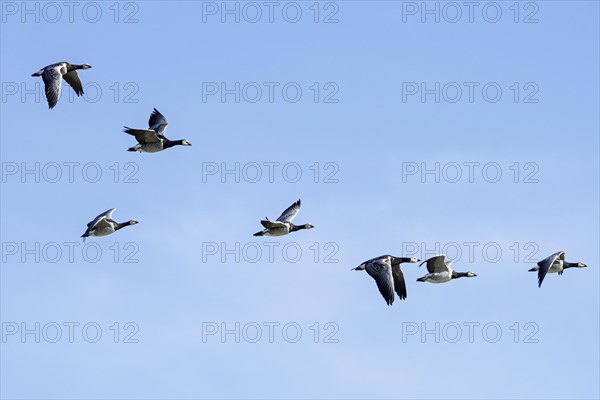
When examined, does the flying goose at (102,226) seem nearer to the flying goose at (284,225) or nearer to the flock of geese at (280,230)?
the flock of geese at (280,230)

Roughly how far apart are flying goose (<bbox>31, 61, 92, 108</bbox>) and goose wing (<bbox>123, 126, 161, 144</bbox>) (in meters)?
3.00

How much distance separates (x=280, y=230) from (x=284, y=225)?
31 centimetres

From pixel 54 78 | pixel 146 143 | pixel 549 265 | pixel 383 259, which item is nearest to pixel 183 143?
pixel 146 143

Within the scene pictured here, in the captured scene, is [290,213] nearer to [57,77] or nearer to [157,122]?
[157,122]

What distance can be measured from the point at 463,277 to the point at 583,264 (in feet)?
19.7

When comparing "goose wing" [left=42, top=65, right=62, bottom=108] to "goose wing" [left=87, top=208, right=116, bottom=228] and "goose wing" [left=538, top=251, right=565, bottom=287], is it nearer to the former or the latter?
"goose wing" [left=87, top=208, right=116, bottom=228]

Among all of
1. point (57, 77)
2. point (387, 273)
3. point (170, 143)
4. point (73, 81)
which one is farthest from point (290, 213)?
point (57, 77)

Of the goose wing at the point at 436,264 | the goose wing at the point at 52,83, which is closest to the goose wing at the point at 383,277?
the goose wing at the point at 436,264

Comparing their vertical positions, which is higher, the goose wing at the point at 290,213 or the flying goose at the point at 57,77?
the flying goose at the point at 57,77

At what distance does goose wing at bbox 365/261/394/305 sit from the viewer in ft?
165

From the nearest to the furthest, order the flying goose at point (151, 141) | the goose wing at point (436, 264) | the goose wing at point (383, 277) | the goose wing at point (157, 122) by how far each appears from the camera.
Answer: the goose wing at point (383, 277), the flying goose at point (151, 141), the goose wing at point (436, 264), the goose wing at point (157, 122)

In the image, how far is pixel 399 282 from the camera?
51625mm

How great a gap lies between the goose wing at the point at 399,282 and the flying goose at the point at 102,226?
35.0 feet

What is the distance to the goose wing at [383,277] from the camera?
165ft
